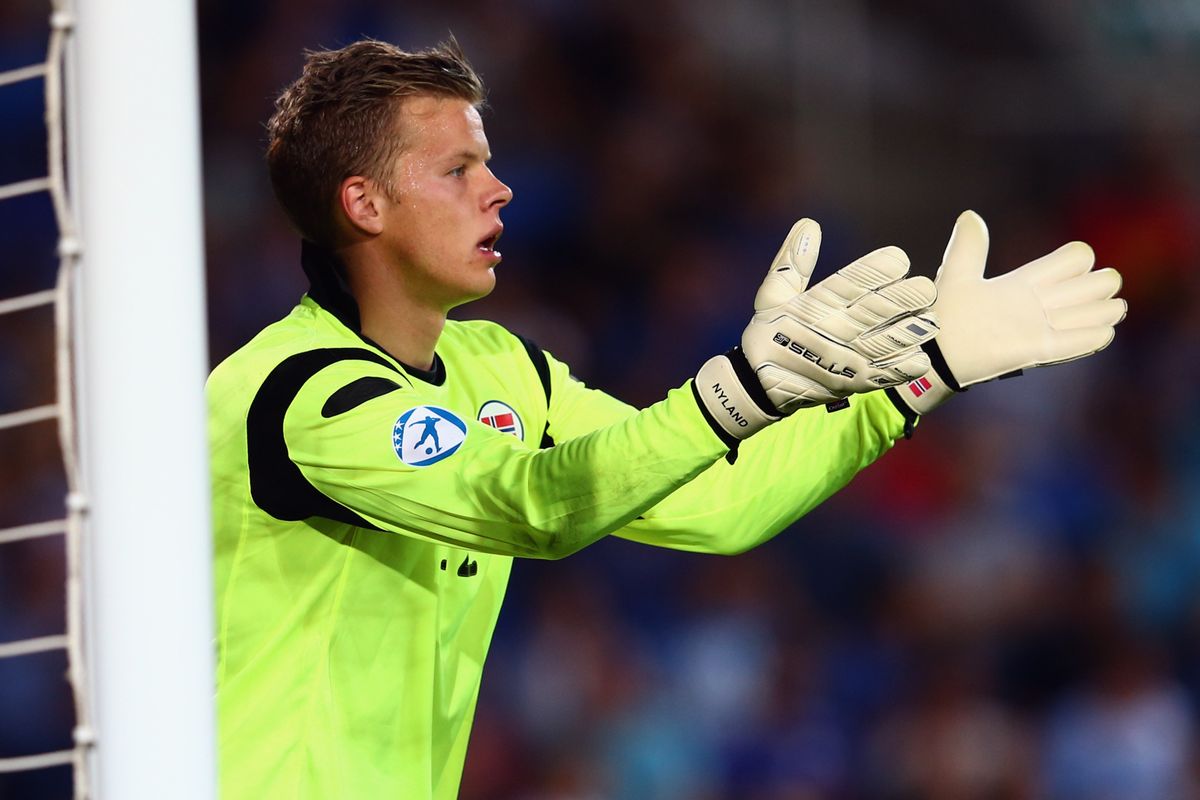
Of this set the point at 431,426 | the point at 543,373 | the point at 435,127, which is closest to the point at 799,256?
the point at 431,426

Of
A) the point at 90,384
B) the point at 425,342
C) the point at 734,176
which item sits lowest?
the point at 90,384

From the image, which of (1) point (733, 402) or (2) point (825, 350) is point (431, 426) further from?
(2) point (825, 350)

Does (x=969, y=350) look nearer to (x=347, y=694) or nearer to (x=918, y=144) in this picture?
(x=347, y=694)

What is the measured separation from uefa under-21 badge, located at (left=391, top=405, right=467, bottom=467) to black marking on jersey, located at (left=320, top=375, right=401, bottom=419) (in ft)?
0.25

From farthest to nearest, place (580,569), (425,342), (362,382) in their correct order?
1. (580,569)
2. (425,342)
3. (362,382)

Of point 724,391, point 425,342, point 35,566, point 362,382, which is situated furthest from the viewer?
point 35,566

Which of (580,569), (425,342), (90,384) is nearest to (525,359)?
(425,342)

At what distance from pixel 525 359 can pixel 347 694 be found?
2.68ft

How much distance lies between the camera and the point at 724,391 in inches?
89.4

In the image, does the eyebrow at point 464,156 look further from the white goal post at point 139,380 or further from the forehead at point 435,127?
the white goal post at point 139,380

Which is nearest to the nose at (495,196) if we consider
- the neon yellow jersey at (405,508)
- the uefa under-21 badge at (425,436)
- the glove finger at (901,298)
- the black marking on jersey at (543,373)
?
the neon yellow jersey at (405,508)

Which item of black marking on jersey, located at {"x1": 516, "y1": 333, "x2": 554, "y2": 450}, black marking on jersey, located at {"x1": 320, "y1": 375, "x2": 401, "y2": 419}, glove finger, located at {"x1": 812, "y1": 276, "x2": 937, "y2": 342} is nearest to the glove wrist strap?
glove finger, located at {"x1": 812, "y1": 276, "x2": 937, "y2": 342}

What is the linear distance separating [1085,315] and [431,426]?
40.8 inches

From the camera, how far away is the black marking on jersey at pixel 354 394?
245 centimetres
